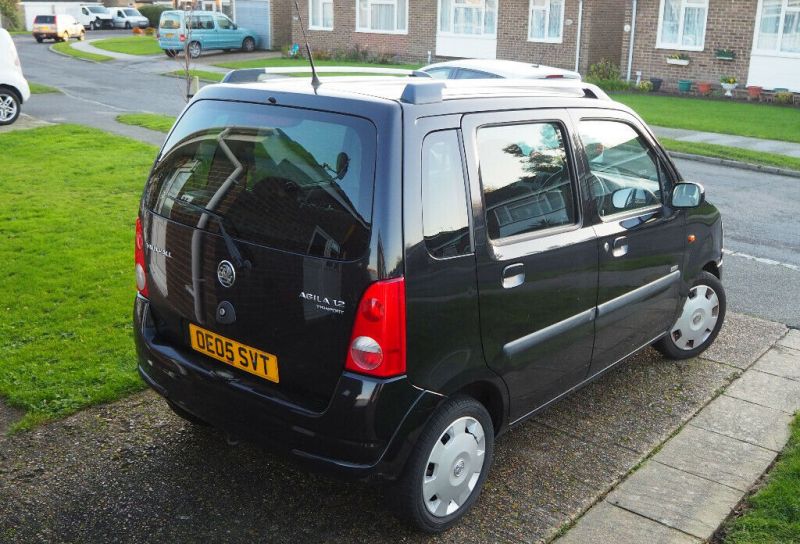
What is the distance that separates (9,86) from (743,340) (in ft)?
49.9

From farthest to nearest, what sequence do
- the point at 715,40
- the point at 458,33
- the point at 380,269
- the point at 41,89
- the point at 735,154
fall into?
the point at 458,33 → the point at 715,40 → the point at 41,89 → the point at 735,154 → the point at 380,269

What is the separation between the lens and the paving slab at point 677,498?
3873mm

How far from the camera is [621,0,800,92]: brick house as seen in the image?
2433 centimetres

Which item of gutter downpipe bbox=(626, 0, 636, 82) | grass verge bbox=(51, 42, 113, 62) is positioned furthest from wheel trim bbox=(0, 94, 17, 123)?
grass verge bbox=(51, 42, 113, 62)

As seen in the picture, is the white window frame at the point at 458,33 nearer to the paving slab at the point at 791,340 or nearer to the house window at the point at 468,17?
the house window at the point at 468,17

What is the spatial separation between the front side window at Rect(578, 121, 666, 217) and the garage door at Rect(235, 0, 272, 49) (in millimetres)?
39357

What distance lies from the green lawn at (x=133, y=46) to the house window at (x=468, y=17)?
44.7ft

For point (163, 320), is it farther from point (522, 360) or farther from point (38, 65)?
point (38, 65)

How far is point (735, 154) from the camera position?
1519cm

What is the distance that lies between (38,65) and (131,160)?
2386 centimetres

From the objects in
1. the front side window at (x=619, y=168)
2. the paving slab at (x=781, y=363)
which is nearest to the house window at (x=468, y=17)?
the paving slab at (x=781, y=363)

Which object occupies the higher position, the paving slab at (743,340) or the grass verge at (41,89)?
the grass verge at (41,89)

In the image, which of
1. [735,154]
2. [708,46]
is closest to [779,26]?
[708,46]

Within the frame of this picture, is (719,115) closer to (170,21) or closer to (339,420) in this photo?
(339,420)
